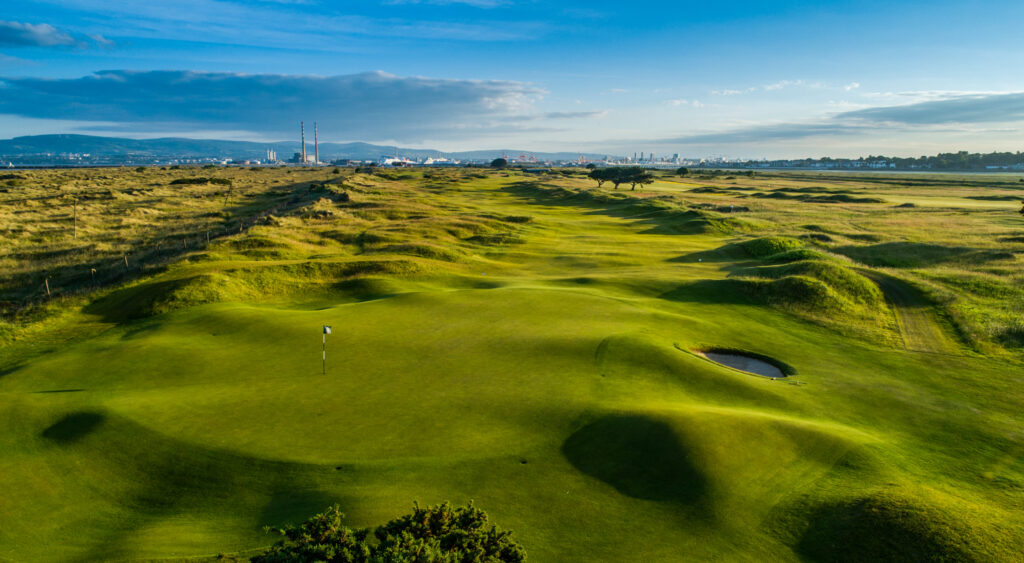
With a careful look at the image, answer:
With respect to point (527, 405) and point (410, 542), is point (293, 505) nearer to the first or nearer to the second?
point (410, 542)

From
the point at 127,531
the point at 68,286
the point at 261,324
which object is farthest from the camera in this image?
the point at 68,286

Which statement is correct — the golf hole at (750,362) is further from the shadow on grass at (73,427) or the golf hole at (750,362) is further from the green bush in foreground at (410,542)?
the shadow on grass at (73,427)

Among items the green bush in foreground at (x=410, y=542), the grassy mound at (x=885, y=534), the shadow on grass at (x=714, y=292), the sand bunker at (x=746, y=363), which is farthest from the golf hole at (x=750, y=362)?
the green bush in foreground at (x=410, y=542)

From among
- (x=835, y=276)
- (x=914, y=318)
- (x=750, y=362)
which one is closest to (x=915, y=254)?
(x=835, y=276)

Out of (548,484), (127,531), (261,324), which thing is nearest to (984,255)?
(548,484)

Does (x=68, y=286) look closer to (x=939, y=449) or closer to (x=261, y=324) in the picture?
(x=261, y=324)

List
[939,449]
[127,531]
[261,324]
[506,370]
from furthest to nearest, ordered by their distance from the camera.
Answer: [261,324]
[506,370]
[939,449]
[127,531]
